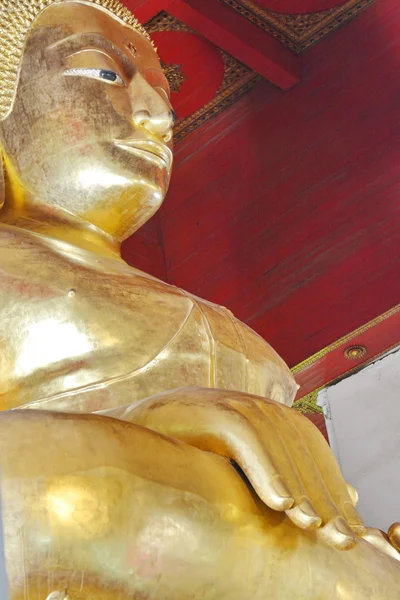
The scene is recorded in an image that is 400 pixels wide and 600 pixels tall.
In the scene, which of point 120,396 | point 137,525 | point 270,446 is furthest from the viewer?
point 120,396

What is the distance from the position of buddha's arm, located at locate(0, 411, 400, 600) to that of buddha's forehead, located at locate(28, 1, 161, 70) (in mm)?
929

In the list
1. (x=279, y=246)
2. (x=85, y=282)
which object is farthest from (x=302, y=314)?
(x=85, y=282)

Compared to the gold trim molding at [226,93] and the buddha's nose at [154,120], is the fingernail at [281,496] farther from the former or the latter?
the gold trim molding at [226,93]

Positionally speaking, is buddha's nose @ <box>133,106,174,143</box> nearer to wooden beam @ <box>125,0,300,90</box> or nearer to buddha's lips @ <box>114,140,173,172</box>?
buddha's lips @ <box>114,140,173,172</box>

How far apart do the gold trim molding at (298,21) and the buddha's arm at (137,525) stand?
6.56 feet

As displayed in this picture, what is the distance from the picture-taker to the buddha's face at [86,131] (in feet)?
5.96

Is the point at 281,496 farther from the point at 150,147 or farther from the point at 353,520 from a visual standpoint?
the point at 150,147

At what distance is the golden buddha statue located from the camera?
1150 millimetres

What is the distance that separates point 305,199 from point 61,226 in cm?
121

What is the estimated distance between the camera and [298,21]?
120 inches

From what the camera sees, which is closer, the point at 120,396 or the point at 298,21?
the point at 120,396

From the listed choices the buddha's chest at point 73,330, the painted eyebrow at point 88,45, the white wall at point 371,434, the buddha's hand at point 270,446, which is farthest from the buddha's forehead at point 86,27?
the white wall at point 371,434

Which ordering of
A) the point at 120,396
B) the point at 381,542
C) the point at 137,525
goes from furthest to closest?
1. the point at 120,396
2. the point at 381,542
3. the point at 137,525

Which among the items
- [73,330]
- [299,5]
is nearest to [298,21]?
[299,5]
